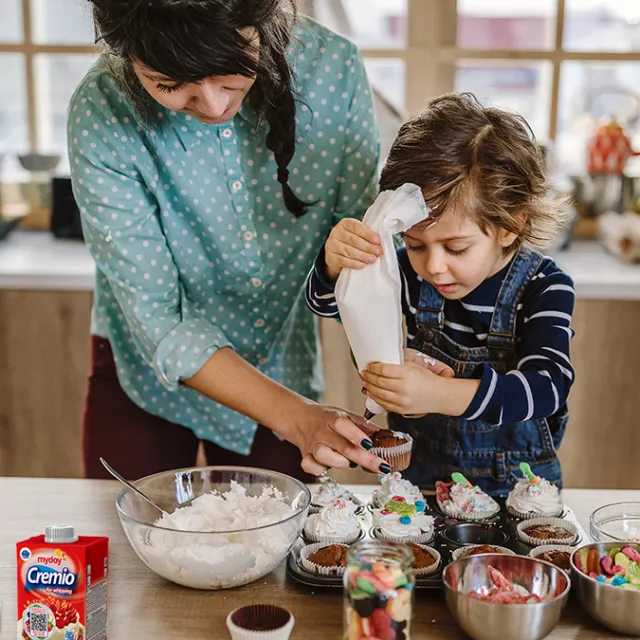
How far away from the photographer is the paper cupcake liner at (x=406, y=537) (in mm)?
1343

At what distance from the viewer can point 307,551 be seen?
1.31m

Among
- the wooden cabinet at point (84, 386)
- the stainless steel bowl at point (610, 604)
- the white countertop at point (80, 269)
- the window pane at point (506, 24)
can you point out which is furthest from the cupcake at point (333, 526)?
the window pane at point (506, 24)

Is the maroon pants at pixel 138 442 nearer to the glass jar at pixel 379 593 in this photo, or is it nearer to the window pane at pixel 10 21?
the glass jar at pixel 379 593

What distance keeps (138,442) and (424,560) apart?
753mm

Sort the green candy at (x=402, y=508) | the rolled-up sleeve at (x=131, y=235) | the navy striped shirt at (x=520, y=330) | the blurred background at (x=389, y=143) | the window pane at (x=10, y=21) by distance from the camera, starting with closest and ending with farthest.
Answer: the green candy at (x=402, y=508) < the navy striped shirt at (x=520, y=330) < the rolled-up sleeve at (x=131, y=235) < the blurred background at (x=389, y=143) < the window pane at (x=10, y=21)

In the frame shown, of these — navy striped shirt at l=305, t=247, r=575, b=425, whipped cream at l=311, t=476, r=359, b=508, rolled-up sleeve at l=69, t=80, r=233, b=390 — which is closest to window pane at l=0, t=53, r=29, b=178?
rolled-up sleeve at l=69, t=80, r=233, b=390

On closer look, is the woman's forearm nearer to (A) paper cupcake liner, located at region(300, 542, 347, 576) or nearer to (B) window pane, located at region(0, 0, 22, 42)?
(A) paper cupcake liner, located at region(300, 542, 347, 576)

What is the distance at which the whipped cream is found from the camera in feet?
4.71

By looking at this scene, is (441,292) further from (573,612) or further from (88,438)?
(88,438)

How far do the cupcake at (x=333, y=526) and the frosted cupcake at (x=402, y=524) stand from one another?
0.11 ft

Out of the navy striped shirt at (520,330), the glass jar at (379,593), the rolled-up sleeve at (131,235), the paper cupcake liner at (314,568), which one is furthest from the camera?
the rolled-up sleeve at (131,235)

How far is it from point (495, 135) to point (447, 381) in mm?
419

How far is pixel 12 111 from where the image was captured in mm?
3227

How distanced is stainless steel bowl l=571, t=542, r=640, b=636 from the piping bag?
1.44 ft
